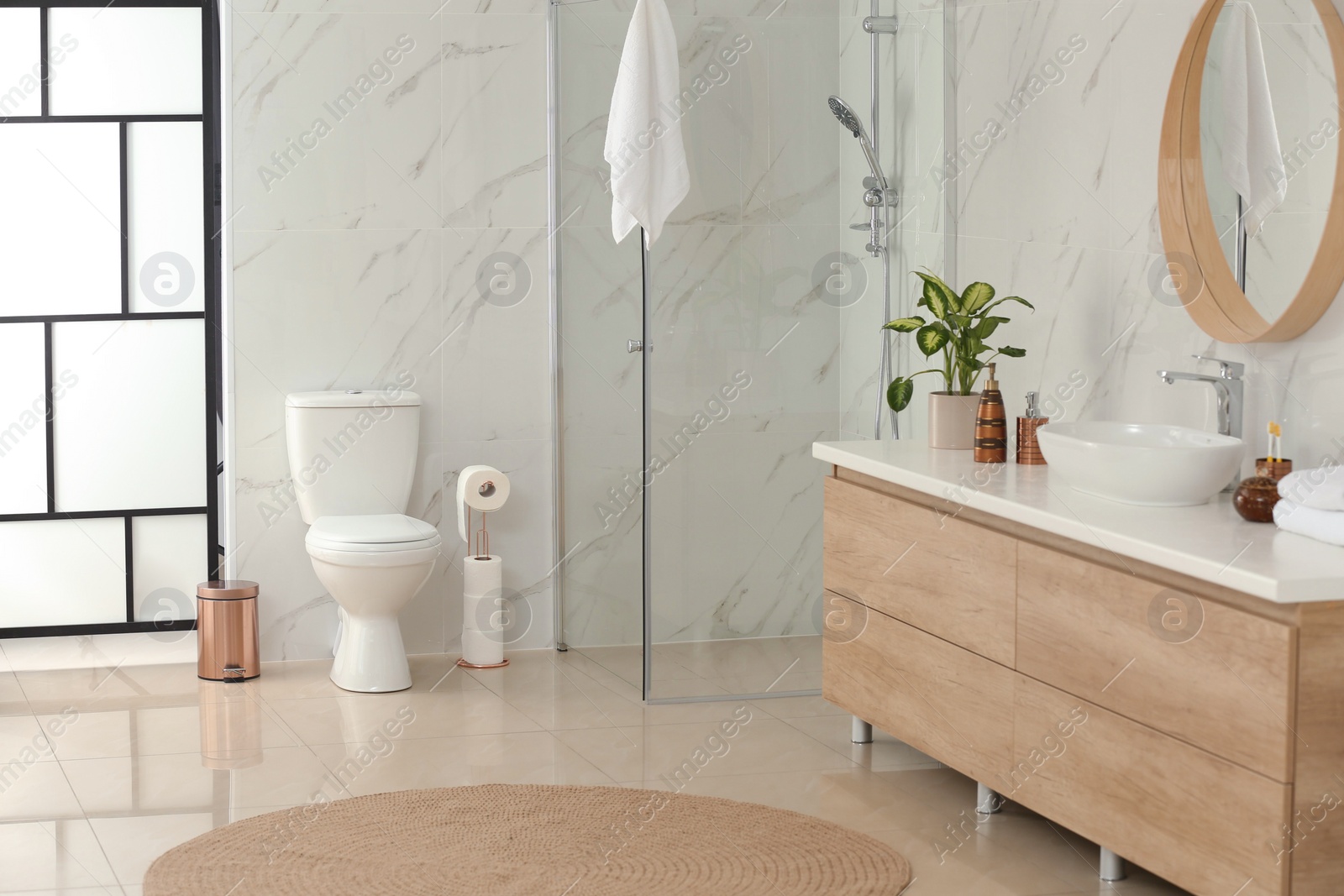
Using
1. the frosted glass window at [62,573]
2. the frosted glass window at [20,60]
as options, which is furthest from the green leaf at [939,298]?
the frosted glass window at [20,60]

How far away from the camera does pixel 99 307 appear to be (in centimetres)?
450

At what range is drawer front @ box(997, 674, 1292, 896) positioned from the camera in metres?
2.14

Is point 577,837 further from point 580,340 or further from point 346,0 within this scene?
point 346,0

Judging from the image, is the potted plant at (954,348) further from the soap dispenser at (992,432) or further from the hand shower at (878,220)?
the hand shower at (878,220)

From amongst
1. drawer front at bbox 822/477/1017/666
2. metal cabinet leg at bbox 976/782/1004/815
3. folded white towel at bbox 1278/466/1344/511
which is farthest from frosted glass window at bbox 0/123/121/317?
folded white towel at bbox 1278/466/1344/511

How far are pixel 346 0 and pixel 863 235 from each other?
1.72 meters

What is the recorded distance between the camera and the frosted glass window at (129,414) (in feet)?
14.8

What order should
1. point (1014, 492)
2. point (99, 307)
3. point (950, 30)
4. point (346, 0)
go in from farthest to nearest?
point (99, 307) → point (346, 0) → point (950, 30) → point (1014, 492)

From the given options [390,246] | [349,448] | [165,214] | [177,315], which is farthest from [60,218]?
[349,448]

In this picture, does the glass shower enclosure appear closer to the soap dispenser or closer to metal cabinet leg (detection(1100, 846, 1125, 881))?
the soap dispenser

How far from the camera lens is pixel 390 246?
4.29 metres

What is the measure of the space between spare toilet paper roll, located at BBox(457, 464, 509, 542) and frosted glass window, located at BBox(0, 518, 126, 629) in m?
→ 1.23

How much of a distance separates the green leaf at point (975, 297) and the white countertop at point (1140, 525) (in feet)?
1.11

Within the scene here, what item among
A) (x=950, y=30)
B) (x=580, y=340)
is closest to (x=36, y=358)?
(x=580, y=340)
